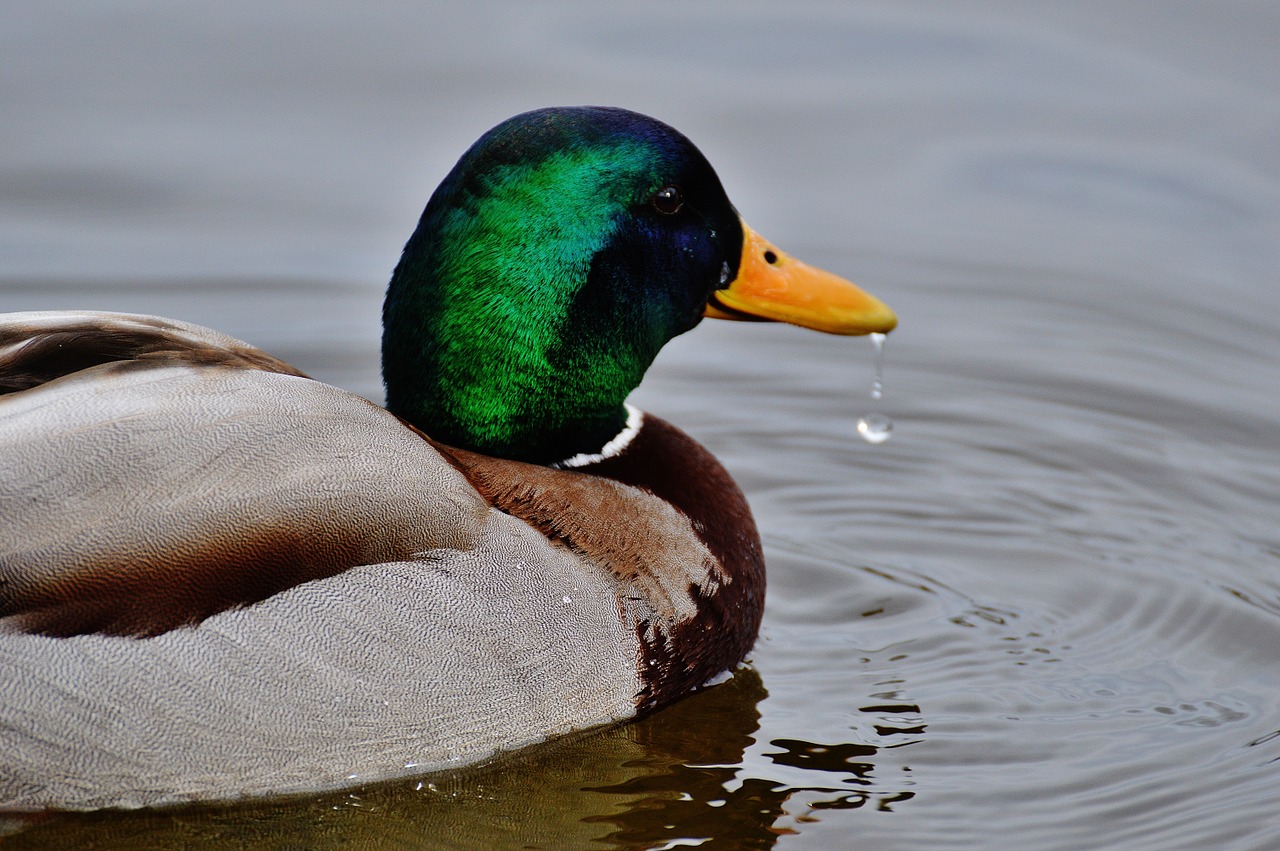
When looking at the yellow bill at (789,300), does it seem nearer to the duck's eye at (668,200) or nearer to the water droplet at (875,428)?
the duck's eye at (668,200)

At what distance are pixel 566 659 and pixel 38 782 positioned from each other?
129 cm

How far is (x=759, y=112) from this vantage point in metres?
8.93

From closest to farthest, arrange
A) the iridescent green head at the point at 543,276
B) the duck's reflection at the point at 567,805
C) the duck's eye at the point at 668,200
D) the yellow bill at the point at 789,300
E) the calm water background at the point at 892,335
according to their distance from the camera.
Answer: the duck's reflection at the point at 567,805
the calm water background at the point at 892,335
the iridescent green head at the point at 543,276
the duck's eye at the point at 668,200
the yellow bill at the point at 789,300

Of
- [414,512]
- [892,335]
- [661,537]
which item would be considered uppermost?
[892,335]

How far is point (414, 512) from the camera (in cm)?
437

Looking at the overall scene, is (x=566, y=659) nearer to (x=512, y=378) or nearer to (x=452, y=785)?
(x=452, y=785)

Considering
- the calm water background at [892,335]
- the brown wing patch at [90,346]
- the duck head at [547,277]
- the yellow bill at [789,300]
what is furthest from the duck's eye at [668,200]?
the calm water background at [892,335]

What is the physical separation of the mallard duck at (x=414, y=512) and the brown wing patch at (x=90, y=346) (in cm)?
1

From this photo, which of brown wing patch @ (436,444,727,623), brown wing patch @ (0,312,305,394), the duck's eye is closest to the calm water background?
brown wing patch @ (436,444,727,623)

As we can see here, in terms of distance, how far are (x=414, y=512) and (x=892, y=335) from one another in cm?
370

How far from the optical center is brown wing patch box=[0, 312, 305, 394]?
172 inches

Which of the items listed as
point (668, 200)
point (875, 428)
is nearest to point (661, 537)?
point (668, 200)

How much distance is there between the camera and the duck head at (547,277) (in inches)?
191

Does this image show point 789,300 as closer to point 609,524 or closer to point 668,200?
point 668,200
